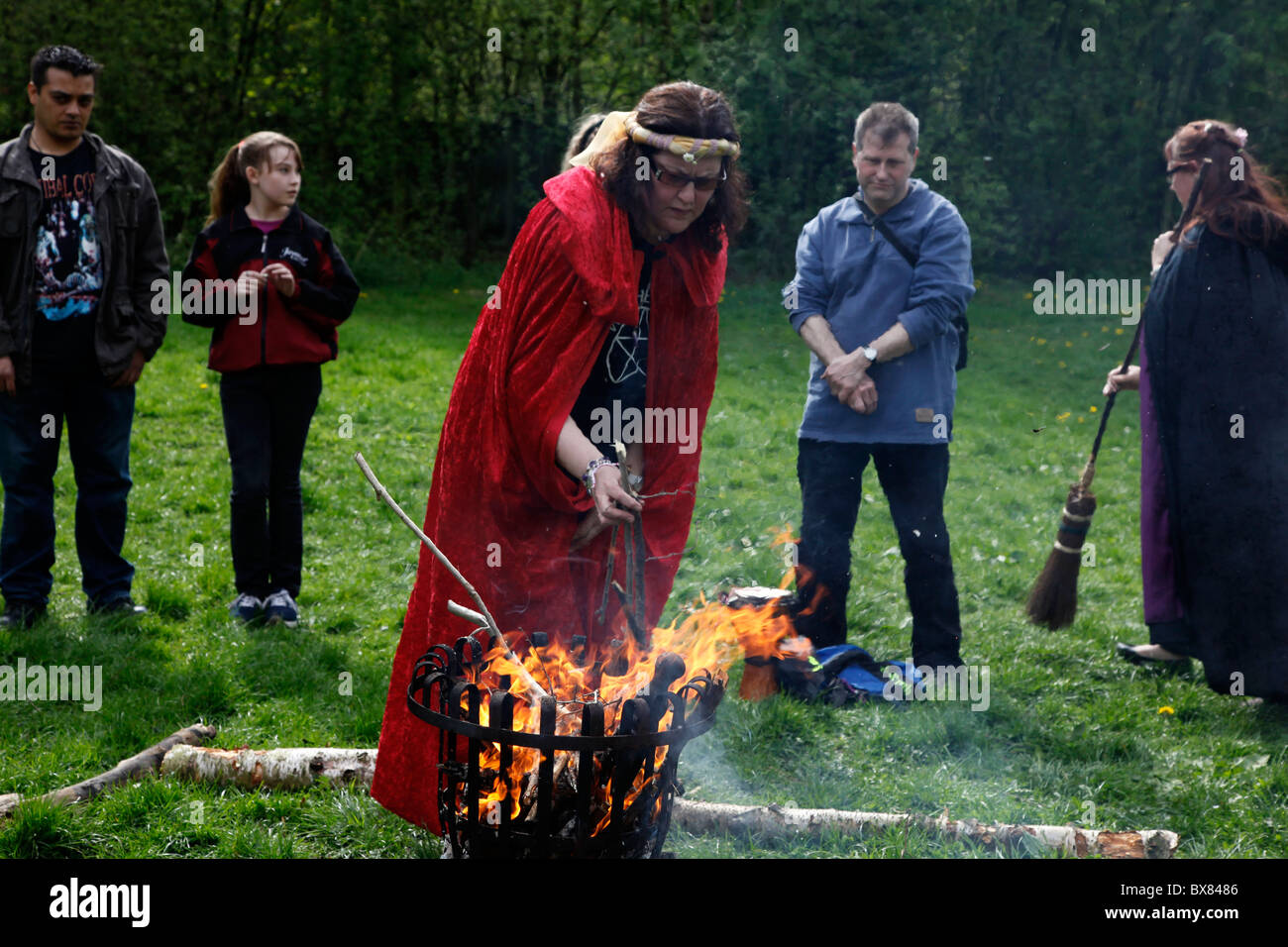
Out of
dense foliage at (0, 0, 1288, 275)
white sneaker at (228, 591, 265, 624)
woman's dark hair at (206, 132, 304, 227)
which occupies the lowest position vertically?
white sneaker at (228, 591, 265, 624)

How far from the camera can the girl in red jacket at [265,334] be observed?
18.8ft

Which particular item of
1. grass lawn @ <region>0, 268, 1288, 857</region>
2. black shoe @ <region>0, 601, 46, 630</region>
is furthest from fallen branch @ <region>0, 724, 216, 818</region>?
black shoe @ <region>0, 601, 46, 630</region>

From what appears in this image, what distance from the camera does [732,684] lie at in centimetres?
518

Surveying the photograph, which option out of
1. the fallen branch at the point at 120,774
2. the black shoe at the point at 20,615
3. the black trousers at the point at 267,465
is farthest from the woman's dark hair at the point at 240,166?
the fallen branch at the point at 120,774

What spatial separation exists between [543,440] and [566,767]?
85 centimetres

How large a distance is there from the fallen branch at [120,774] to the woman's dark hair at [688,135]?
2.40 metres

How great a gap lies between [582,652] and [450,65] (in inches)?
572

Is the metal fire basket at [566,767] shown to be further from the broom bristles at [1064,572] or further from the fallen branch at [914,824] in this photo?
the broom bristles at [1064,572]

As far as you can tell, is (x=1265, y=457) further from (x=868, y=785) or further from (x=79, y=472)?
(x=79, y=472)

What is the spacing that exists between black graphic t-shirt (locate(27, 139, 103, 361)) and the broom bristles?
15.0 ft

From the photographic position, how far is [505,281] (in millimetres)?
3371

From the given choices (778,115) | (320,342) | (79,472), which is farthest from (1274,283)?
(778,115)

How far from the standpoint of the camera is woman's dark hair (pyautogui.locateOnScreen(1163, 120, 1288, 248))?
5137 mm

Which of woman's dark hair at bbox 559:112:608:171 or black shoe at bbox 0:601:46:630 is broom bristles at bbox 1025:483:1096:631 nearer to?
woman's dark hair at bbox 559:112:608:171
